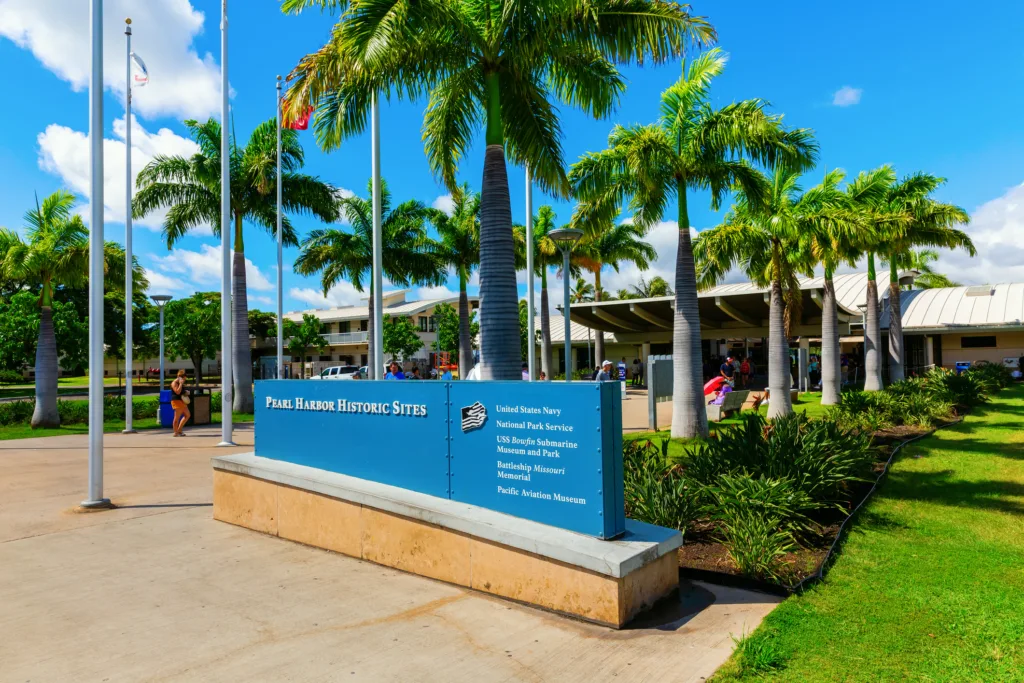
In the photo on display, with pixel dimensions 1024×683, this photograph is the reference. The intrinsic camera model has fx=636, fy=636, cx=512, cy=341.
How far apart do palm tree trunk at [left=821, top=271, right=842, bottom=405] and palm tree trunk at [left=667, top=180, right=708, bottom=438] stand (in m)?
9.68

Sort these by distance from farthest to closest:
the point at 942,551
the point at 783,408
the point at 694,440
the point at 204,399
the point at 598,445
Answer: the point at 204,399
the point at 783,408
the point at 694,440
the point at 942,551
the point at 598,445

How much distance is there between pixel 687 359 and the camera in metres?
12.5

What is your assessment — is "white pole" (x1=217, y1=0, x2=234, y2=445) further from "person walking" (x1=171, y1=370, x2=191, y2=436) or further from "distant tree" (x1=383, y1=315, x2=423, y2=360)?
"distant tree" (x1=383, y1=315, x2=423, y2=360)

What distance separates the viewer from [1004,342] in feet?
119

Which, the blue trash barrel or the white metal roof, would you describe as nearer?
the blue trash barrel

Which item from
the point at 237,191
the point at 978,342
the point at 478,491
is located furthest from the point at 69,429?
the point at 978,342

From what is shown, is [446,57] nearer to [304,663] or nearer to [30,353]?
[304,663]

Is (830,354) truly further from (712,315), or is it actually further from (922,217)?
(712,315)

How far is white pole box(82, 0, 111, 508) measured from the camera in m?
8.29

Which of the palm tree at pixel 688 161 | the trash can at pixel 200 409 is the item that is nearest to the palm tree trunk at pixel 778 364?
the palm tree at pixel 688 161

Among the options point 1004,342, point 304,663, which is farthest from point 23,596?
point 1004,342

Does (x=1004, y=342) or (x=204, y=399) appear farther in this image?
(x=1004, y=342)

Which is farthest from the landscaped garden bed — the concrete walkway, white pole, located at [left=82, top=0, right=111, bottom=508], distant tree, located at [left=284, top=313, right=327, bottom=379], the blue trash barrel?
distant tree, located at [left=284, top=313, right=327, bottom=379]

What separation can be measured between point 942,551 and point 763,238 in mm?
11177
